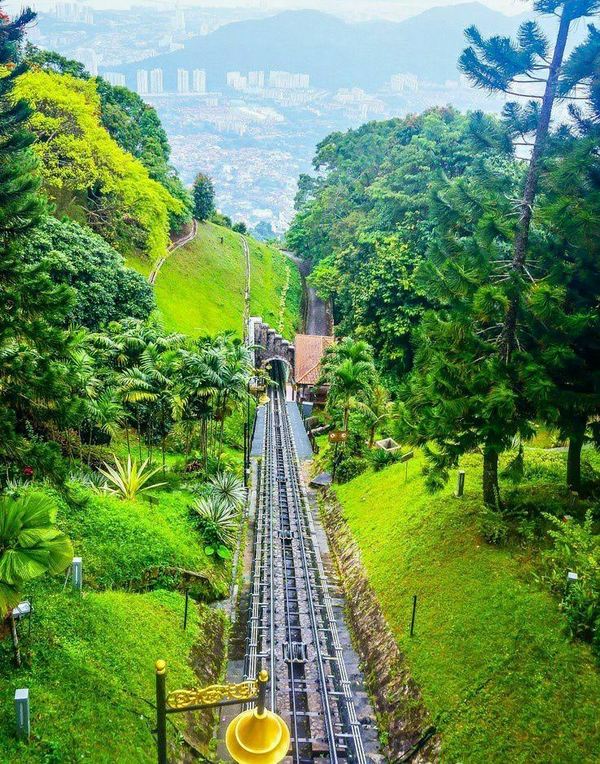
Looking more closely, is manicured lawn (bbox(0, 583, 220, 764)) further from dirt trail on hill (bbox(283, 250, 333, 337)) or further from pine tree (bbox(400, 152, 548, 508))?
dirt trail on hill (bbox(283, 250, 333, 337))

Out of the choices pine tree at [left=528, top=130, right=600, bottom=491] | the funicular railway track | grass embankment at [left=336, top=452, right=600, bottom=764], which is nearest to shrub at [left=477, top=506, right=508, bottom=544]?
grass embankment at [left=336, top=452, right=600, bottom=764]

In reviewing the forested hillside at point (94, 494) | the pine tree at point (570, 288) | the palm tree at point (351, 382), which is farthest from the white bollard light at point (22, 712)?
the palm tree at point (351, 382)

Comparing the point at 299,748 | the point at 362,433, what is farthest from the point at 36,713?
the point at 362,433

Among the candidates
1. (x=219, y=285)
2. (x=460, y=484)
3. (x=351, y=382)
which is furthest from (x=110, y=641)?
(x=219, y=285)

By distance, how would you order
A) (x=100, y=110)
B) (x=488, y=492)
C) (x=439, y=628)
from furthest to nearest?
A: (x=100, y=110) < (x=488, y=492) < (x=439, y=628)

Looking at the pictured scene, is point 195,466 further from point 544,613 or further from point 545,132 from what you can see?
point 545,132

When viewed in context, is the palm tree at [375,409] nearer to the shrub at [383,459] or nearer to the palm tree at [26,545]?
the shrub at [383,459]
